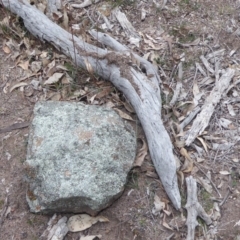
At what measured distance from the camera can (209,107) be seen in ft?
12.5

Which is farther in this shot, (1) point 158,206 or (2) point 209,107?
(2) point 209,107

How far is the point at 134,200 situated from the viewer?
336 centimetres

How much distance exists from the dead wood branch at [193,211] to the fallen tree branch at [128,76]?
9cm

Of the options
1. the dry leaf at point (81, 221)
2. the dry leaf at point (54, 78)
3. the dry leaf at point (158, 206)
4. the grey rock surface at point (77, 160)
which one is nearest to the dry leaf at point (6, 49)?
the dry leaf at point (54, 78)

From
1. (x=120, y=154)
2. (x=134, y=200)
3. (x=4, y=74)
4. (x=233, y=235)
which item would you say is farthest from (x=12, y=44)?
(x=233, y=235)

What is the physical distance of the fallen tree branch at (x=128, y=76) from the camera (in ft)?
11.2

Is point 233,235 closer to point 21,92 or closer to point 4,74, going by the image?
point 21,92

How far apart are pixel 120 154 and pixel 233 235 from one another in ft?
3.38

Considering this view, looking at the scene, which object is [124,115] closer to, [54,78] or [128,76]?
[128,76]

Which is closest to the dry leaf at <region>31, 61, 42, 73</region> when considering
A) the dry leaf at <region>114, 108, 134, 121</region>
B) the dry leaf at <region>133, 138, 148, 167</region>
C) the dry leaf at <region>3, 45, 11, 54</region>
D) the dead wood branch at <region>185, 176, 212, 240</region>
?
the dry leaf at <region>3, 45, 11, 54</region>

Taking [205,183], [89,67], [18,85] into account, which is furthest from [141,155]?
[18,85]

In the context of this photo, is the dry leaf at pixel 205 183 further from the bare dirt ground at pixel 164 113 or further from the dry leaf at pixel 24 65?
the dry leaf at pixel 24 65

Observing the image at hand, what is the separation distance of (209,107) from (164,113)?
402 mm

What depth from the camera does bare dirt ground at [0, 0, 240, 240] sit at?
3275 millimetres
